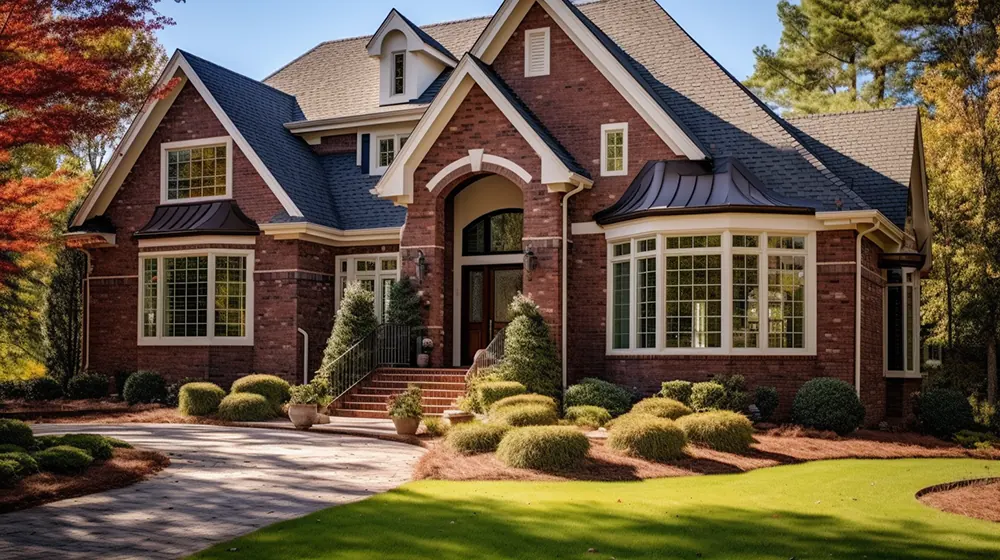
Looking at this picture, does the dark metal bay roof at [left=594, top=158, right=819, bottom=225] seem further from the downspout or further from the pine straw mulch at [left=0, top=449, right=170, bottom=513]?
the pine straw mulch at [left=0, top=449, right=170, bottom=513]

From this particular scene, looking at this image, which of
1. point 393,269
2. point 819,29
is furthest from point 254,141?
point 819,29

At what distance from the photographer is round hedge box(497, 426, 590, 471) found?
1257cm

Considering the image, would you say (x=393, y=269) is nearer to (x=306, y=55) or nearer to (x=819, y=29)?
(x=306, y=55)

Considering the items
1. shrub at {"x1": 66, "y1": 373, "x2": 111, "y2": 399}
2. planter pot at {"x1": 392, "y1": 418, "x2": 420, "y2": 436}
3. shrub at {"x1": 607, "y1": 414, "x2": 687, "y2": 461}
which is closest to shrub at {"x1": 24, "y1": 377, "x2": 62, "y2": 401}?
shrub at {"x1": 66, "y1": 373, "x2": 111, "y2": 399}

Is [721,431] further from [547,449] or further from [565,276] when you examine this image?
[565,276]

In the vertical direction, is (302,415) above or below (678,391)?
below

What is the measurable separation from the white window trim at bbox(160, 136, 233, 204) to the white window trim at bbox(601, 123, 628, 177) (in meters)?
8.64

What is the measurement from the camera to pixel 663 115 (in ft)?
65.5

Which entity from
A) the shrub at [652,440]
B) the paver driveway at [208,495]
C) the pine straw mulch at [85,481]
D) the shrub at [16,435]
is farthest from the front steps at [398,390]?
the shrub at [16,435]

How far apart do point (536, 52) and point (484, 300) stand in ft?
17.7

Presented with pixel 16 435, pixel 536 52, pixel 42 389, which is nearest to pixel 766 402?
pixel 536 52

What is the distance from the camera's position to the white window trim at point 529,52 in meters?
21.6

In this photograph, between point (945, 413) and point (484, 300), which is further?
point (484, 300)

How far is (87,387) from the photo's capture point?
24.0 metres
